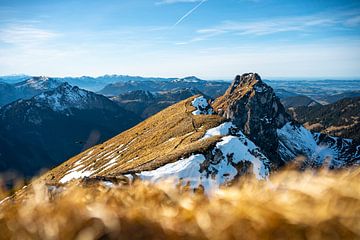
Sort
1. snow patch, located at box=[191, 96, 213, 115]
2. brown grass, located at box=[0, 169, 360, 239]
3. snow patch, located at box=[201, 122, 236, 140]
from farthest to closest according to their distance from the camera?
snow patch, located at box=[191, 96, 213, 115], snow patch, located at box=[201, 122, 236, 140], brown grass, located at box=[0, 169, 360, 239]

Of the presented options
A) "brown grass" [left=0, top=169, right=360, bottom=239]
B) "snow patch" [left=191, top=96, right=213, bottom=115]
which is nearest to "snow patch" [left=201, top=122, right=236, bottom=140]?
"snow patch" [left=191, top=96, right=213, bottom=115]

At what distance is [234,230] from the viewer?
10.7 ft

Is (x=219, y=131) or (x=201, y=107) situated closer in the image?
(x=219, y=131)

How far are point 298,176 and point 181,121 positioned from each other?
238 ft

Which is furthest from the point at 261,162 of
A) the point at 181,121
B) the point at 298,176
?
the point at 298,176

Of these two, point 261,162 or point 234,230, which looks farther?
point 261,162

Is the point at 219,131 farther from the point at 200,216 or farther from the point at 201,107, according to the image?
the point at 200,216

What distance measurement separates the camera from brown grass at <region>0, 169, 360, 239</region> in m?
3.18

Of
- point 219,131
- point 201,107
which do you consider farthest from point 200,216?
point 201,107

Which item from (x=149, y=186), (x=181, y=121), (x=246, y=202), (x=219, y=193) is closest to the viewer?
(x=246, y=202)

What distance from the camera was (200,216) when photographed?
357 centimetres

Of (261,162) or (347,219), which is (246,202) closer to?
(347,219)

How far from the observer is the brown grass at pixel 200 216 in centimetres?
318

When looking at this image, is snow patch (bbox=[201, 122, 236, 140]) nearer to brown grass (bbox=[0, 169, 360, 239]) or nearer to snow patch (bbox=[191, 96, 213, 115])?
snow patch (bbox=[191, 96, 213, 115])
